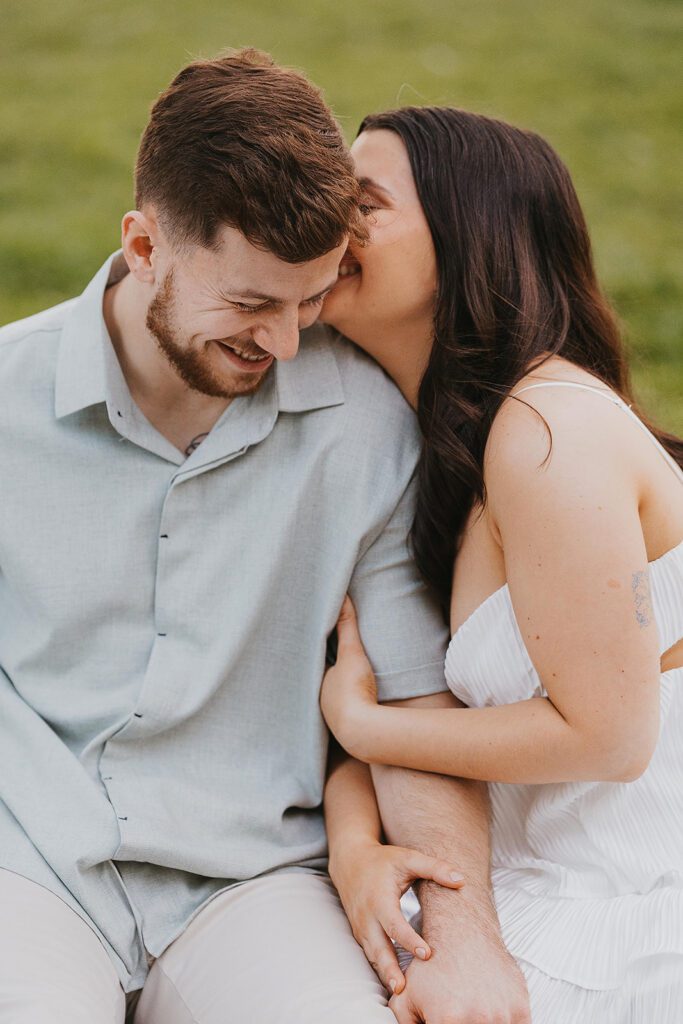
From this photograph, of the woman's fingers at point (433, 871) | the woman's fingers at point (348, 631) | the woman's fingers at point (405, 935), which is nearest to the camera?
the woman's fingers at point (405, 935)

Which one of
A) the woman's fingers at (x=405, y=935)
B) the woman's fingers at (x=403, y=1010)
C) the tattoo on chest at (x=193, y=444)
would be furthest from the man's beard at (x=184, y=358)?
the woman's fingers at (x=403, y=1010)

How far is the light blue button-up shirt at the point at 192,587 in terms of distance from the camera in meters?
2.81

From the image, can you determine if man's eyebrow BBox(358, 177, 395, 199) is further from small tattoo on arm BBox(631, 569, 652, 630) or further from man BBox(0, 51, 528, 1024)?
small tattoo on arm BBox(631, 569, 652, 630)

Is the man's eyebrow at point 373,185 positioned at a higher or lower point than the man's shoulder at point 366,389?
higher

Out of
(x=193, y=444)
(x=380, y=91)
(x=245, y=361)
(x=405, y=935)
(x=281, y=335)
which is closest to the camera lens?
(x=405, y=935)

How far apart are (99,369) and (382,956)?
4.71 feet

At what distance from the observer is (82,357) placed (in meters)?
2.87

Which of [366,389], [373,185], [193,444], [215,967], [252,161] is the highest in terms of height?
[252,161]

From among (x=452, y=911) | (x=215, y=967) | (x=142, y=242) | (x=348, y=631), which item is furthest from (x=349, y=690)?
(x=142, y=242)

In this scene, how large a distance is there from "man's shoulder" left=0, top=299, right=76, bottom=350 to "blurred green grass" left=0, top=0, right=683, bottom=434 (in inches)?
108

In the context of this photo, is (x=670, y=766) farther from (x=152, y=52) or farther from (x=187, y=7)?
(x=187, y=7)

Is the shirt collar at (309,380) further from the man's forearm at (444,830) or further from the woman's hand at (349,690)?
the man's forearm at (444,830)

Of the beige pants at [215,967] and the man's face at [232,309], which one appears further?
the man's face at [232,309]

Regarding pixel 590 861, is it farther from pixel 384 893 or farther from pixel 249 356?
pixel 249 356
